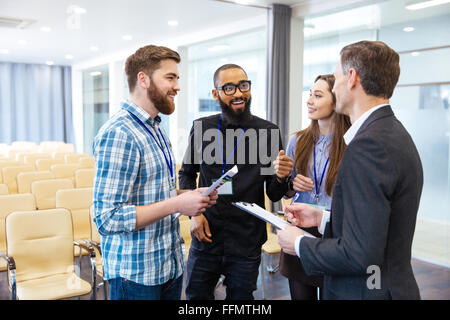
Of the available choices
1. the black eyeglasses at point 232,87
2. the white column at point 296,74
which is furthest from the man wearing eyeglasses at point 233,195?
the white column at point 296,74

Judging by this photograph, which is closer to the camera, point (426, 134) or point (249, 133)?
point (249, 133)

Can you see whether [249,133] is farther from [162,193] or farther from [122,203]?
[122,203]

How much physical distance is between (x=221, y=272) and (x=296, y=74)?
16.1 ft

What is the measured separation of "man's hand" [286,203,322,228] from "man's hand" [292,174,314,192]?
40 cm

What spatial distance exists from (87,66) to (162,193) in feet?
43.5

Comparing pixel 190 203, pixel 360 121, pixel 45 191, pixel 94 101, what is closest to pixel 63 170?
pixel 45 191

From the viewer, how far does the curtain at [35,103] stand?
14.2 metres

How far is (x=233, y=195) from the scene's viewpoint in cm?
231

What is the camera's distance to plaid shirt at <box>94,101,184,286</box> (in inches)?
64.0

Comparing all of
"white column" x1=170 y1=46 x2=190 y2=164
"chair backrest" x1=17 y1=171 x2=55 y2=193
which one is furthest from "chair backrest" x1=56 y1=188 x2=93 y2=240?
"white column" x1=170 y1=46 x2=190 y2=164

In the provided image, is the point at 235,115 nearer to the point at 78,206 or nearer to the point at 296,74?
the point at 78,206

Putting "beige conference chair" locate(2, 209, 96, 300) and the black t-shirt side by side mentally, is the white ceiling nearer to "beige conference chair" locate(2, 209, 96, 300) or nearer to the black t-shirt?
the black t-shirt

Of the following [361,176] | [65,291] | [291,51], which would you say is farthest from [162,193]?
[291,51]

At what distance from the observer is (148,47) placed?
1.83 meters
